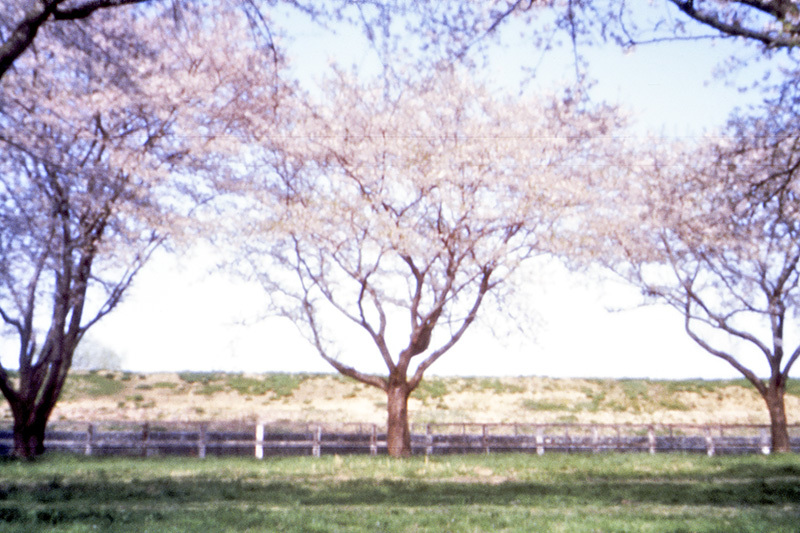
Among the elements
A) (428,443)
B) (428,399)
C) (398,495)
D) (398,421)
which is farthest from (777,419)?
(428,399)

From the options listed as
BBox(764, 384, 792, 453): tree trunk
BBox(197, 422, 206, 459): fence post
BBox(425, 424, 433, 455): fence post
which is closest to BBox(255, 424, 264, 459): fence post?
BBox(197, 422, 206, 459): fence post

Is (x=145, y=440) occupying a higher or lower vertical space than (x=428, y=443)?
higher

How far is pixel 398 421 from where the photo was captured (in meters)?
20.6

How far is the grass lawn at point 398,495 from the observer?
771 centimetres

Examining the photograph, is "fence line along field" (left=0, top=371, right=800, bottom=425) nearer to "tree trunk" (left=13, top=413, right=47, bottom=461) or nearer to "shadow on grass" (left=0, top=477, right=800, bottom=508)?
"tree trunk" (left=13, top=413, right=47, bottom=461)

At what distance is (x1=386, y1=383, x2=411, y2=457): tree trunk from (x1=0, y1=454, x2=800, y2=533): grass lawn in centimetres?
154

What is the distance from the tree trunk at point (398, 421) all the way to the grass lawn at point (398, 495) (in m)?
1.54

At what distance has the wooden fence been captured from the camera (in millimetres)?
22141

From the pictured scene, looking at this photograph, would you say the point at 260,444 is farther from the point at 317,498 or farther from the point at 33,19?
the point at 33,19

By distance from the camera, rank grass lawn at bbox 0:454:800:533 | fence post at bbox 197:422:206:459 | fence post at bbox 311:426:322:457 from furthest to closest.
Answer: fence post at bbox 311:426:322:457 < fence post at bbox 197:422:206:459 < grass lawn at bbox 0:454:800:533

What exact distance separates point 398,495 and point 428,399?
92.6 ft

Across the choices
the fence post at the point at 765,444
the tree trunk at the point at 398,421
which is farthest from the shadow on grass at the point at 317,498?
the fence post at the point at 765,444

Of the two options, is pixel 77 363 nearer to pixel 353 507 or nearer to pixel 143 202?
pixel 143 202

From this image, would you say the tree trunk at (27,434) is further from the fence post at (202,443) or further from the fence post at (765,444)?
the fence post at (765,444)
